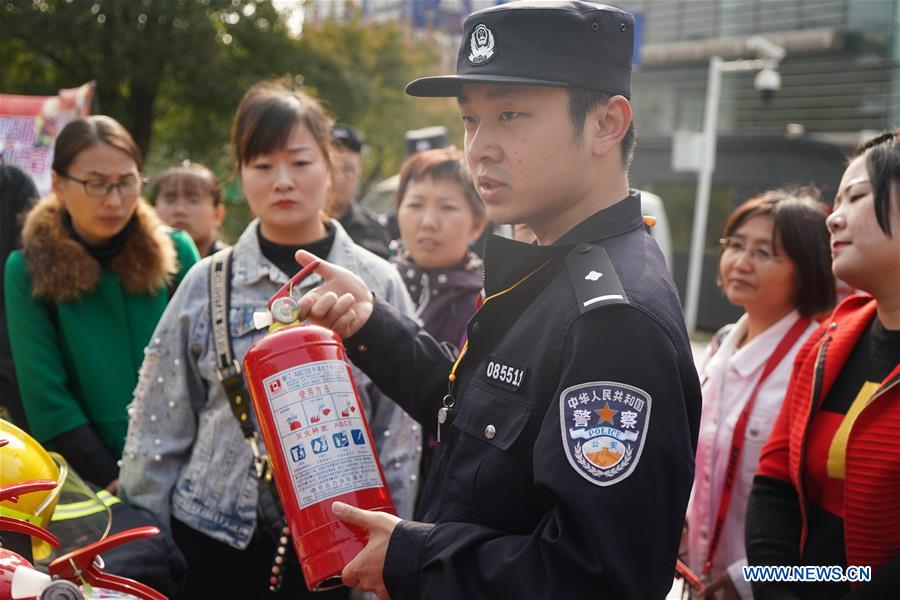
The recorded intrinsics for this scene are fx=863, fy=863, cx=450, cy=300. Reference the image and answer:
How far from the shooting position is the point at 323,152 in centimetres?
293

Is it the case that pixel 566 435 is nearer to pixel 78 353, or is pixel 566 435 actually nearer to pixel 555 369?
pixel 555 369

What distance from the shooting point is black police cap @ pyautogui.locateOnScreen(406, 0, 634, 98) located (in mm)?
1693

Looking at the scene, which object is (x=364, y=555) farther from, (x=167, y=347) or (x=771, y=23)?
(x=771, y=23)

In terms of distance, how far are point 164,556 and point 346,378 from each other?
707 mm

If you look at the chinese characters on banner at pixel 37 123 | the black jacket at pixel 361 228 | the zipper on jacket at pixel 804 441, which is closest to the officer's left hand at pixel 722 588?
the zipper on jacket at pixel 804 441

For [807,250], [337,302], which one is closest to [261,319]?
[337,302]

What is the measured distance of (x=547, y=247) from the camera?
1.77m

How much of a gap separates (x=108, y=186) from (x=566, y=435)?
246 cm

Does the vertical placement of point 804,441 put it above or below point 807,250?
below

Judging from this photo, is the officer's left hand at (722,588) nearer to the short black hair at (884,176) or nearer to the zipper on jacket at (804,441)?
the zipper on jacket at (804,441)

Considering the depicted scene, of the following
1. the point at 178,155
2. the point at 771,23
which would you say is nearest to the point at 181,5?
the point at 178,155

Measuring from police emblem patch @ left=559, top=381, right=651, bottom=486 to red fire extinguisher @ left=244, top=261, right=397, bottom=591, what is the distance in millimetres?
563

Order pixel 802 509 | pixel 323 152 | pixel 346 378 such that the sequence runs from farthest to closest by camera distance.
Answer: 1. pixel 323 152
2. pixel 802 509
3. pixel 346 378

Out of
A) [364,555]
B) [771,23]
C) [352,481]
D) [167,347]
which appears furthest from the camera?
[771,23]
